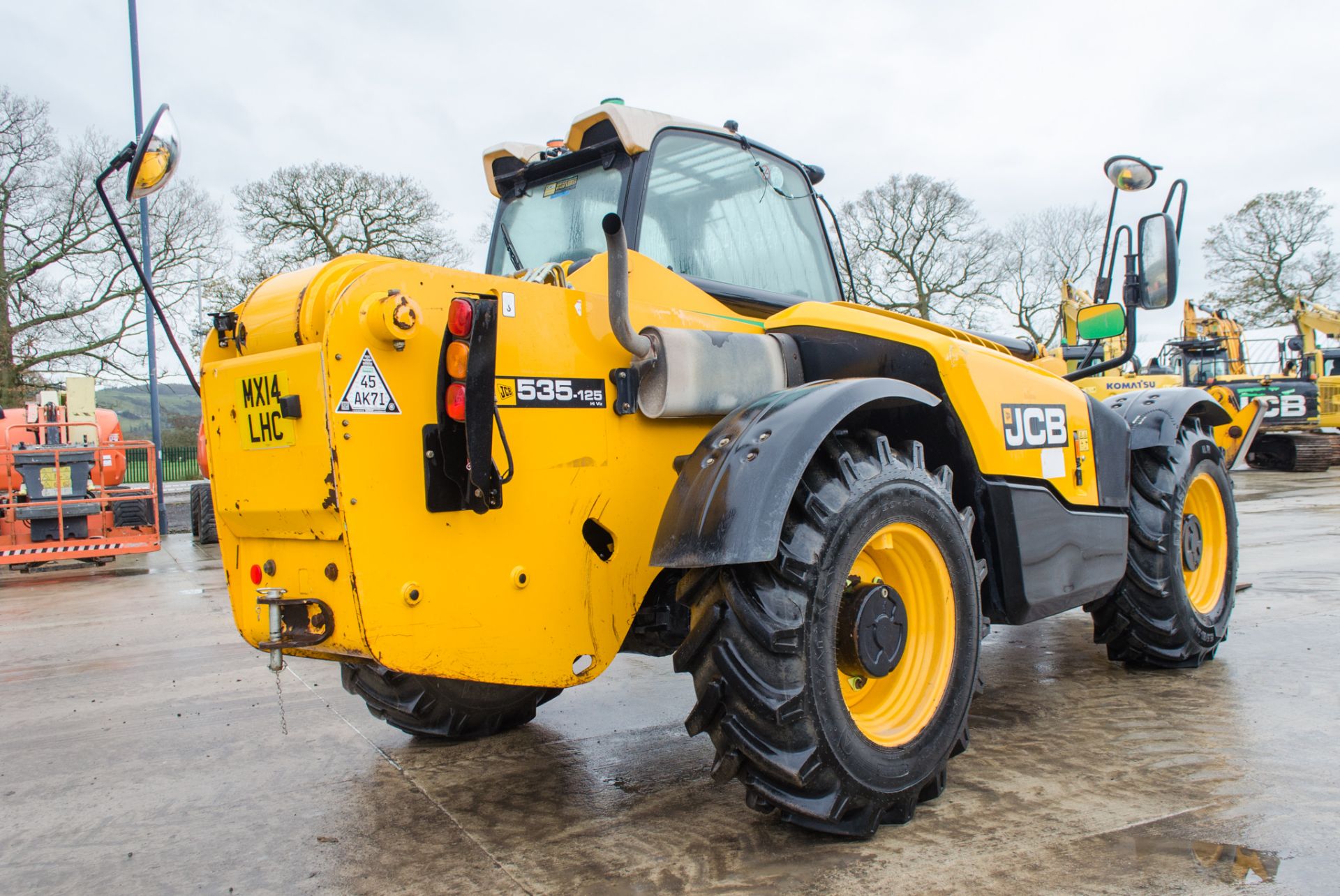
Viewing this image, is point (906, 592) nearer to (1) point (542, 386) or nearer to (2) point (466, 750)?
(1) point (542, 386)

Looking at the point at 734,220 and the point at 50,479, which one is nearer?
the point at 734,220

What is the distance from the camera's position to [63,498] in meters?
11.8

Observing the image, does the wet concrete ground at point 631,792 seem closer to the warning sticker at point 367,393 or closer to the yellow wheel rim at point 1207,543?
the yellow wheel rim at point 1207,543

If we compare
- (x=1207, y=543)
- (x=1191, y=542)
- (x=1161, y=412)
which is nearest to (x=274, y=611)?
(x=1161, y=412)

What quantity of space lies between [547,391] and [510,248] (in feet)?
4.75

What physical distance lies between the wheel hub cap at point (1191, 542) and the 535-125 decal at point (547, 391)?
3.31m

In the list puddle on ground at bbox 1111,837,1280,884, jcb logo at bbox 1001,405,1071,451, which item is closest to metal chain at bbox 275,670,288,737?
jcb logo at bbox 1001,405,1071,451

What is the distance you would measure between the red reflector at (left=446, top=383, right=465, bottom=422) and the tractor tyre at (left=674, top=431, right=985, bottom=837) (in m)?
0.79

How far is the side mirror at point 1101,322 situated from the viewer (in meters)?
4.47

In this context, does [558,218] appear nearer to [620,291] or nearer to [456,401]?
[620,291]

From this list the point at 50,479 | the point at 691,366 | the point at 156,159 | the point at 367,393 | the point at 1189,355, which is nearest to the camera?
the point at 367,393

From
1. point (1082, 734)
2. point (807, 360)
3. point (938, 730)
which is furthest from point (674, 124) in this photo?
point (1082, 734)

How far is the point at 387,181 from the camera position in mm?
23047

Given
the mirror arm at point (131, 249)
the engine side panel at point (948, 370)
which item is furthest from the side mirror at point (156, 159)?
the engine side panel at point (948, 370)
